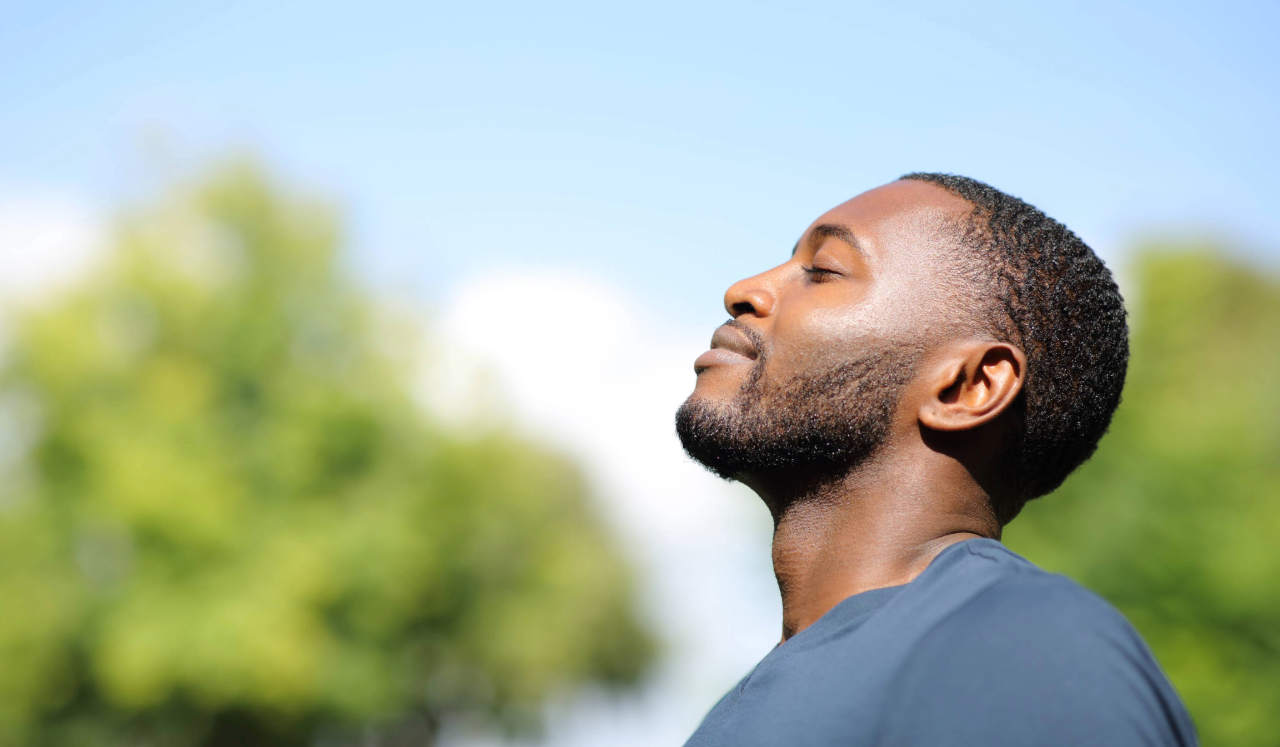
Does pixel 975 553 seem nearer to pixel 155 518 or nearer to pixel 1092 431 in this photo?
pixel 1092 431

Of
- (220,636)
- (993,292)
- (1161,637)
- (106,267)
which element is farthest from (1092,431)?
(106,267)

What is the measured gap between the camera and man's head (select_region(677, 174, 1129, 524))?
246 centimetres

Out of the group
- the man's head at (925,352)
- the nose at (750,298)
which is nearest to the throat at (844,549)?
the man's head at (925,352)

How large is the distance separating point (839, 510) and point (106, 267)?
18.7 metres

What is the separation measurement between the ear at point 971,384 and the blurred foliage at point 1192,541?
14159mm

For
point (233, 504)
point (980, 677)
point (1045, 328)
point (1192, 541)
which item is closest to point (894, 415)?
point (1045, 328)

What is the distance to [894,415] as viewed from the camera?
2455 mm

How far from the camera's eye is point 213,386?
19578mm

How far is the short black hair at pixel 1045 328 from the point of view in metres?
2.52

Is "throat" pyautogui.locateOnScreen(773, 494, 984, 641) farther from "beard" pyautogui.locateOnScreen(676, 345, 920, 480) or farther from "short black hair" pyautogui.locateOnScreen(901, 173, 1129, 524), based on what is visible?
"short black hair" pyautogui.locateOnScreen(901, 173, 1129, 524)

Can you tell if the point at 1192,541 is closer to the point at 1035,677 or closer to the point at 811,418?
the point at 811,418

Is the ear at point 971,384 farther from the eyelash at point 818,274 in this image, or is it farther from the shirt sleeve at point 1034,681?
the shirt sleeve at point 1034,681

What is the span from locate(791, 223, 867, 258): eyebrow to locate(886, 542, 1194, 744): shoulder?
102cm

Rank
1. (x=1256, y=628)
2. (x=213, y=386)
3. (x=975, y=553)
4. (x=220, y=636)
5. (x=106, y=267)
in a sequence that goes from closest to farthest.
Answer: (x=975, y=553), (x=1256, y=628), (x=220, y=636), (x=106, y=267), (x=213, y=386)
